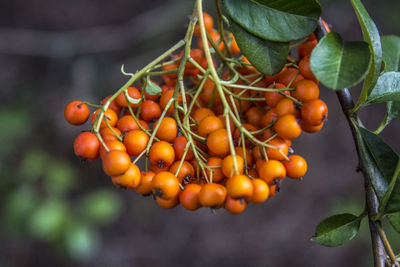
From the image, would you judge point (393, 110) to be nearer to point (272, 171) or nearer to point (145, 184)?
point (272, 171)

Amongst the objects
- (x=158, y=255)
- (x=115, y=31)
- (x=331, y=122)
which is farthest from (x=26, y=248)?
(x=331, y=122)

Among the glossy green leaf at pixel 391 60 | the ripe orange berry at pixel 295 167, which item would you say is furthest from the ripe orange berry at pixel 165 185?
the glossy green leaf at pixel 391 60

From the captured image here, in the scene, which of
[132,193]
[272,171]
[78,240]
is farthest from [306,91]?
[132,193]

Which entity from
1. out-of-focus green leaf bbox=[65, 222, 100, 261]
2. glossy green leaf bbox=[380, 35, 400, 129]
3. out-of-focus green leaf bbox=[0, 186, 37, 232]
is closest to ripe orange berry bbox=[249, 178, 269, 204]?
glossy green leaf bbox=[380, 35, 400, 129]

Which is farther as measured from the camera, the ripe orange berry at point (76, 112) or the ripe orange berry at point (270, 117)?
the ripe orange berry at point (76, 112)

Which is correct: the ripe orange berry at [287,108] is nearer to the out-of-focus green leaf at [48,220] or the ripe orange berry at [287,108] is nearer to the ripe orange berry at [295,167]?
the ripe orange berry at [295,167]

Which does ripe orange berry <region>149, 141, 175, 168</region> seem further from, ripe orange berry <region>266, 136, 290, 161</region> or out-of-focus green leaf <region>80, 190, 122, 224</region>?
out-of-focus green leaf <region>80, 190, 122, 224</region>
